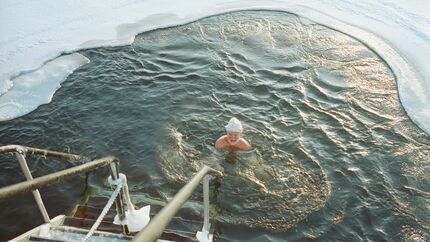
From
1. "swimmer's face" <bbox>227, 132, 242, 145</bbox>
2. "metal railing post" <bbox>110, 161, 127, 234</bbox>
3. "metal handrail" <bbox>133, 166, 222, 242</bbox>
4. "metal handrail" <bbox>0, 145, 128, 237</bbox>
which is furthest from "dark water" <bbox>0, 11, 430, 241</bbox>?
"metal handrail" <bbox>133, 166, 222, 242</bbox>

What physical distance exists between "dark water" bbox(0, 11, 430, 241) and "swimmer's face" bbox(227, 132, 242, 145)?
32 cm

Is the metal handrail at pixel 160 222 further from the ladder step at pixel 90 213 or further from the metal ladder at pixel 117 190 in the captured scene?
the ladder step at pixel 90 213

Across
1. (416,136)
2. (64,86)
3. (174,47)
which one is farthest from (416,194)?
(64,86)

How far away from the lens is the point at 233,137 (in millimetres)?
6398

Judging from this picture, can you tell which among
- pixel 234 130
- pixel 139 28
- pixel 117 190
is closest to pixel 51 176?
pixel 117 190

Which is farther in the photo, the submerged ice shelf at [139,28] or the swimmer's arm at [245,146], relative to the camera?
the submerged ice shelf at [139,28]

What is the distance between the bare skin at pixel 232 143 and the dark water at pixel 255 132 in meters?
0.14

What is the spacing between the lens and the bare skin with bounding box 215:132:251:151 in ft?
21.1

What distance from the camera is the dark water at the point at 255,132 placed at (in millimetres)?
5379

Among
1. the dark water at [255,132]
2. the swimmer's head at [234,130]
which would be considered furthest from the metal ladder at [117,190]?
the swimmer's head at [234,130]

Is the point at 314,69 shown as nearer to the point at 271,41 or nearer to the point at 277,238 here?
the point at 271,41

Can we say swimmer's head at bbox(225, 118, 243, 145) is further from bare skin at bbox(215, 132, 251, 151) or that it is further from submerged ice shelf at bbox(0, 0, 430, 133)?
submerged ice shelf at bbox(0, 0, 430, 133)

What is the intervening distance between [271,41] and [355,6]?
347 centimetres

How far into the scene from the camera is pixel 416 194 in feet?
18.4
